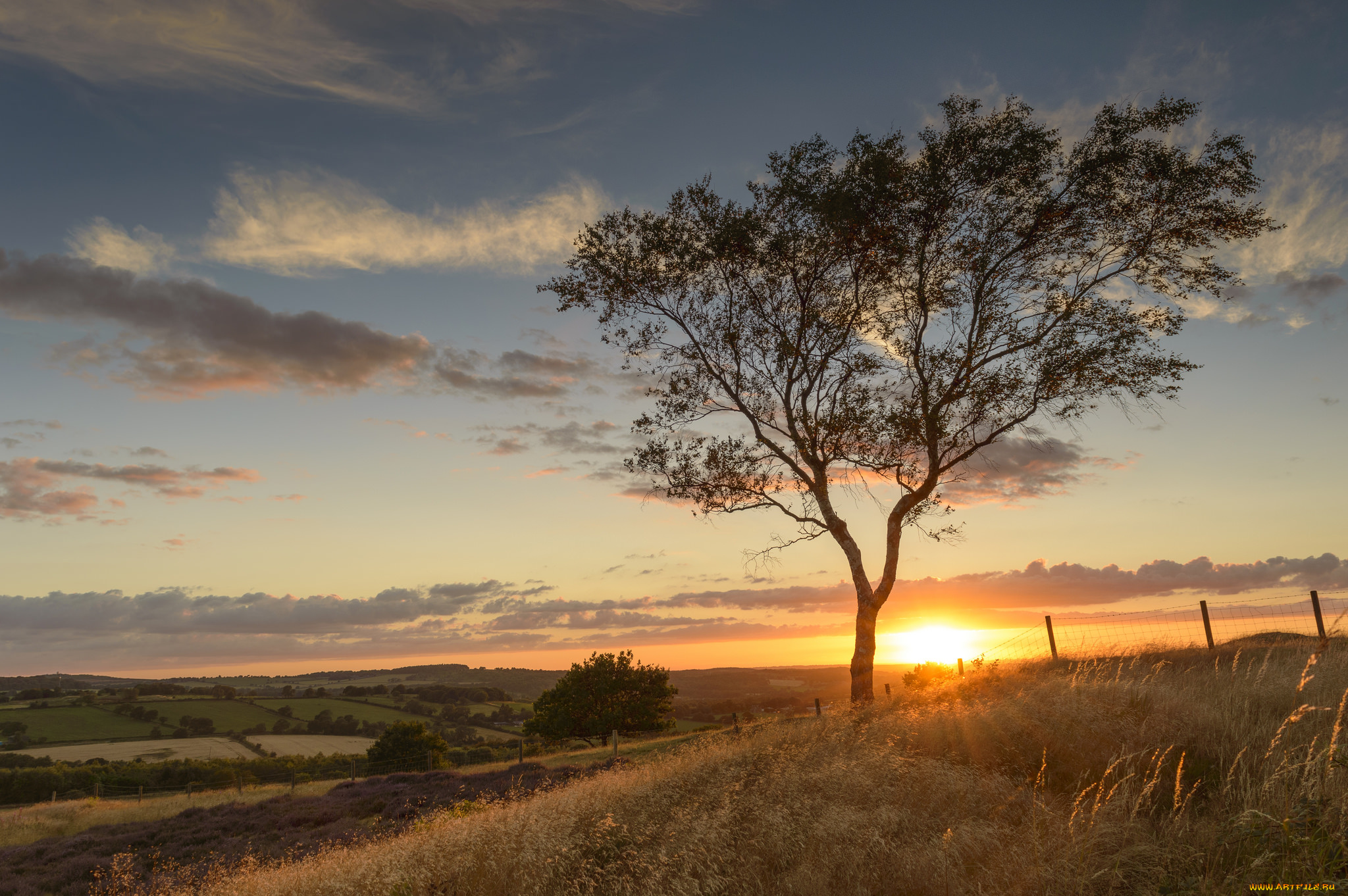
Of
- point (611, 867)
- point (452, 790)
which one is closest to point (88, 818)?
point (452, 790)

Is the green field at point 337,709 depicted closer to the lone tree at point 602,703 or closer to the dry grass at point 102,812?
the lone tree at point 602,703

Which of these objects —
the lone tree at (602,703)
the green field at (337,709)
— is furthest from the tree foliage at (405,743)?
the green field at (337,709)

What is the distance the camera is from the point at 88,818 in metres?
29.5

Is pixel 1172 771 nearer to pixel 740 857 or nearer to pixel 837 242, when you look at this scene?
pixel 740 857

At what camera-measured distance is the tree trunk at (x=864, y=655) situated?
63.3 ft

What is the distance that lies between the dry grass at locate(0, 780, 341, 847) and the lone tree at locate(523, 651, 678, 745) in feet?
78.2

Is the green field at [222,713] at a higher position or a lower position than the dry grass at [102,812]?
lower

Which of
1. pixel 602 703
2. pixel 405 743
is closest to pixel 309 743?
pixel 405 743

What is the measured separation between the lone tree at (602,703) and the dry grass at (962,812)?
148 feet

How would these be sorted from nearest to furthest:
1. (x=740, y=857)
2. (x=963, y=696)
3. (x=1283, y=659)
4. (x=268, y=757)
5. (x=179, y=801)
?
(x=740, y=857) < (x=963, y=696) < (x=1283, y=659) < (x=179, y=801) < (x=268, y=757)

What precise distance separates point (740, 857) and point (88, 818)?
36.7m

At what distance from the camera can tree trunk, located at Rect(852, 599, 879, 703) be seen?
63.3 ft

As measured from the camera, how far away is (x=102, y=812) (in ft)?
103

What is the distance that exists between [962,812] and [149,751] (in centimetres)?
9617
